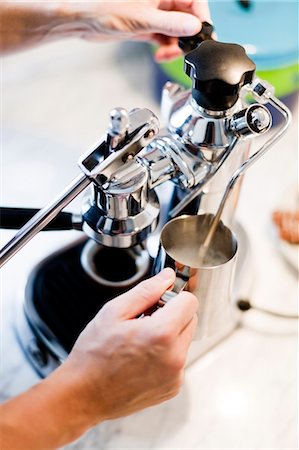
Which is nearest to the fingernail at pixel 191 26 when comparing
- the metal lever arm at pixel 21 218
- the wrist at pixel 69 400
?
the metal lever arm at pixel 21 218

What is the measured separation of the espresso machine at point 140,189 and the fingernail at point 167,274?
0.04 metres

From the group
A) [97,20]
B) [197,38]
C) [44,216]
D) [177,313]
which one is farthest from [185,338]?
[97,20]

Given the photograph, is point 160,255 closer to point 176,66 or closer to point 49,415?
point 49,415

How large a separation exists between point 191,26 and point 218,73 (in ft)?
0.55

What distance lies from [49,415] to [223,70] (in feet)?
0.94

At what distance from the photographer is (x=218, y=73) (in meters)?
0.45

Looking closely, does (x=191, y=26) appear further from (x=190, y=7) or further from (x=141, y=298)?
(x=141, y=298)

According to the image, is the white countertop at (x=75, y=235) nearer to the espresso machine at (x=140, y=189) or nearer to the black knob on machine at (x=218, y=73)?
the espresso machine at (x=140, y=189)

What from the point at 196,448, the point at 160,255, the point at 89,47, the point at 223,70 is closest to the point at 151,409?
the point at 196,448

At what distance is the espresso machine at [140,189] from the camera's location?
17.6 inches

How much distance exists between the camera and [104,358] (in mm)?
452

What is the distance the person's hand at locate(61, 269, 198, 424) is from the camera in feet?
1.47

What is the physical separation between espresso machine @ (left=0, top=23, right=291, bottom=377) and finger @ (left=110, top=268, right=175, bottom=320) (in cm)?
5

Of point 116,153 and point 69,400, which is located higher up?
point 116,153
